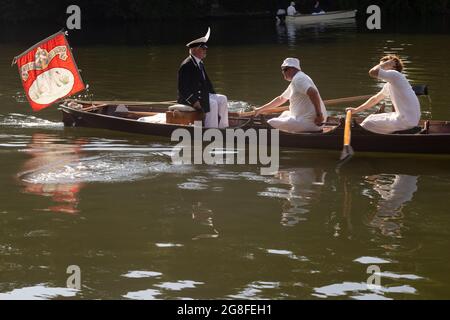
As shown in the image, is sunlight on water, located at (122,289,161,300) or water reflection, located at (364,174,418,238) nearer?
sunlight on water, located at (122,289,161,300)

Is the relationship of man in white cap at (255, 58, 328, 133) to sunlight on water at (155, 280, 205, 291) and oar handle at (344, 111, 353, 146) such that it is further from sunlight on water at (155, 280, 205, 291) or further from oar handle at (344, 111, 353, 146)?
sunlight on water at (155, 280, 205, 291)

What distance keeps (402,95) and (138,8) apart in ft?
128

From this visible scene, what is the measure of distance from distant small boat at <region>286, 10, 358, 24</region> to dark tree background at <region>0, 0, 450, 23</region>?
3.11 m

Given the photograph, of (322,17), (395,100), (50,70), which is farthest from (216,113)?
(322,17)

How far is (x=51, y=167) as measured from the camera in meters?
12.0

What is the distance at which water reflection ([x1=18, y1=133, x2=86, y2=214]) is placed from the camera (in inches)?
402

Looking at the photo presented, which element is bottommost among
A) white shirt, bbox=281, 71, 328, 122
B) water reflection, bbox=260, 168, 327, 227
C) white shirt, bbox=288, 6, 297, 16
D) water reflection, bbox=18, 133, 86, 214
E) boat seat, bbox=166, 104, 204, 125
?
water reflection, bbox=260, 168, 327, 227

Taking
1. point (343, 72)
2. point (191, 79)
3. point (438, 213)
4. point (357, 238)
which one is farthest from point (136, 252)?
point (343, 72)

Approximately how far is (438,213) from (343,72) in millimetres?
13672

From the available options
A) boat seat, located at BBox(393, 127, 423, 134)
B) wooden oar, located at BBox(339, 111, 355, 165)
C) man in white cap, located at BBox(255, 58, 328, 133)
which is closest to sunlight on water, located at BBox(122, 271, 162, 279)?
wooden oar, located at BBox(339, 111, 355, 165)

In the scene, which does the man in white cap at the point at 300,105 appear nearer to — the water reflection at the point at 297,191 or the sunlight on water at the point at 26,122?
the water reflection at the point at 297,191

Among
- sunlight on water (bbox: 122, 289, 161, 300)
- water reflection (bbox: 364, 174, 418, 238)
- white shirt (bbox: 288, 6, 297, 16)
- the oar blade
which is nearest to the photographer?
sunlight on water (bbox: 122, 289, 161, 300)
